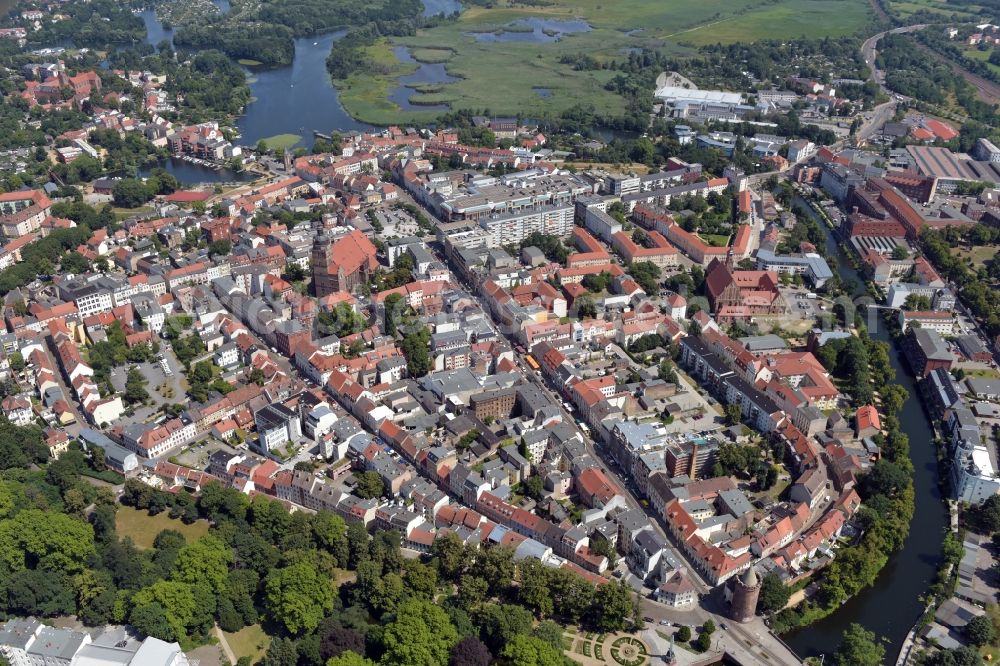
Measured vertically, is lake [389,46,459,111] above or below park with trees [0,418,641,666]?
above

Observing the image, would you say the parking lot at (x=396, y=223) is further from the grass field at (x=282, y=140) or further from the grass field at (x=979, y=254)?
the grass field at (x=979, y=254)

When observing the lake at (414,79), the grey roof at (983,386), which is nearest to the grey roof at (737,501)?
the grey roof at (983,386)

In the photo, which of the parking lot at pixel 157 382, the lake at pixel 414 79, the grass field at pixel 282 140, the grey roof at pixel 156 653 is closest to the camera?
the grey roof at pixel 156 653

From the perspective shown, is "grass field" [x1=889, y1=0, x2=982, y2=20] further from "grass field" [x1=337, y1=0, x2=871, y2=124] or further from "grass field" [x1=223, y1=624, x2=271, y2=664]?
"grass field" [x1=223, y1=624, x2=271, y2=664]

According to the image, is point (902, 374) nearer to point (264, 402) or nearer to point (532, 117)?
point (264, 402)

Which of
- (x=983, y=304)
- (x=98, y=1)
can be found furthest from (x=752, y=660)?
(x=98, y=1)

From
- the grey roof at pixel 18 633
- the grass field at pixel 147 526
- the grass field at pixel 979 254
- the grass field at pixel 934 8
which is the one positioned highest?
the grass field at pixel 934 8

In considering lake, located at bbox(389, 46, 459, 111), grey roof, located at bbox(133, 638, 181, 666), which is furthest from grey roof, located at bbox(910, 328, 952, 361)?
lake, located at bbox(389, 46, 459, 111)
